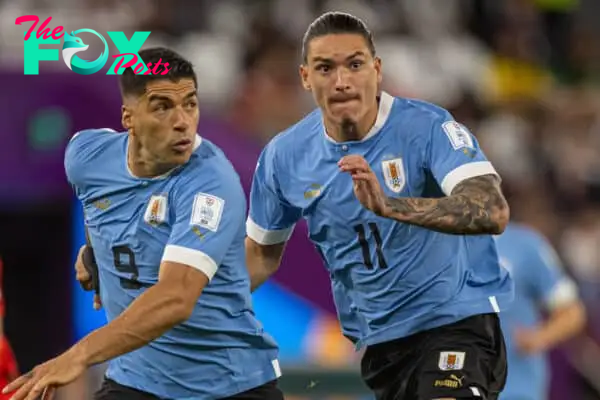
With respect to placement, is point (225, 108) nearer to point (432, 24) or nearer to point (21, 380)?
point (432, 24)

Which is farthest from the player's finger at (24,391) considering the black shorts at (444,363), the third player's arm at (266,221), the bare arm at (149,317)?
the black shorts at (444,363)

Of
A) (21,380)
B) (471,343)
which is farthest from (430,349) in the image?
(21,380)

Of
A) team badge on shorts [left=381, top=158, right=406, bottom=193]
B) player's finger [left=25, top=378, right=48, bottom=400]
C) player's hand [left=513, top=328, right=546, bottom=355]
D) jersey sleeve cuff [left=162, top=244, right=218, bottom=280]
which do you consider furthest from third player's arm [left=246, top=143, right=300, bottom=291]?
player's hand [left=513, top=328, right=546, bottom=355]

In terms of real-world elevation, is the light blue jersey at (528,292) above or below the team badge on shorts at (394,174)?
below

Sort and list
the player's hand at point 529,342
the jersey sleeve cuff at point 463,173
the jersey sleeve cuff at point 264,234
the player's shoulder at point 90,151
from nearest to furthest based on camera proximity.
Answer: the jersey sleeve cuff at point 463,173 → the player's shoulder at point 90,151 → the jersey sleeve cuff at point 264,234 → the player's hand at point 529,342

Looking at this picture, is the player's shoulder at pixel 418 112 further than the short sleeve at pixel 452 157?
Yes

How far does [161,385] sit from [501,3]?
32.9 feet

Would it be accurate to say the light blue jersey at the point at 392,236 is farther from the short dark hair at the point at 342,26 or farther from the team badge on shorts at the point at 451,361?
the short dark hair at the point at 342,26

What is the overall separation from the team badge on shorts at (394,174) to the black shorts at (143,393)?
3.16ft

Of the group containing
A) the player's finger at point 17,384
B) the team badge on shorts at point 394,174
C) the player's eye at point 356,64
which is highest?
the player's eye at point 356,64

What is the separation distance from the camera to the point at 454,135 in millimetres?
6387

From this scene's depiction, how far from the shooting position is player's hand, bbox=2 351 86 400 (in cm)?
545

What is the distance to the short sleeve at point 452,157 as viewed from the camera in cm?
622

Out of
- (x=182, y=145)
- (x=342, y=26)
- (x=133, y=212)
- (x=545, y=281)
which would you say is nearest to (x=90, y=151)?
(x=133, y=212)
